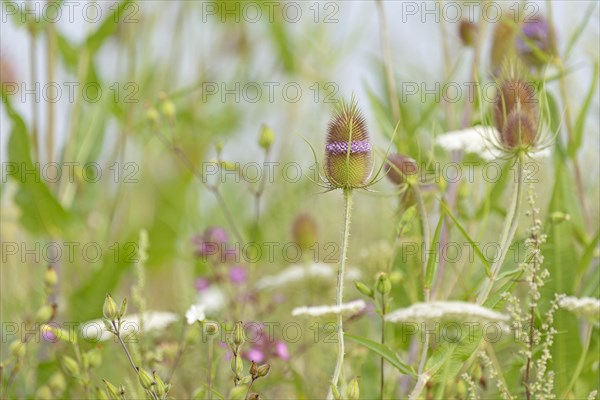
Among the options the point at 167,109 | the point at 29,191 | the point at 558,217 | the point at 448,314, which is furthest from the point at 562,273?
the point at 29,191

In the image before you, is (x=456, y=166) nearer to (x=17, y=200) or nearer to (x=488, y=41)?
(x=488, y=41)

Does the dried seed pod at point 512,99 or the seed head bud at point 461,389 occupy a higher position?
the dried seed pod at point 512,99

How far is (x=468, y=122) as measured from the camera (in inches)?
48.9

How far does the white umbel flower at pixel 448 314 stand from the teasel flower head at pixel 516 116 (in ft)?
0.61

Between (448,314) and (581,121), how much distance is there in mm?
549

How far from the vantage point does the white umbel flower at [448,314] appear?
0.69m

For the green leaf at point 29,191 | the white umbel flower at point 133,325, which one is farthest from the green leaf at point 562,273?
the green leaf at point 29,191

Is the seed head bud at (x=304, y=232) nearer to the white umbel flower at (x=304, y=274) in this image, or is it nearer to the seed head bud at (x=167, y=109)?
the white umbel flower at (x=304, y=274)

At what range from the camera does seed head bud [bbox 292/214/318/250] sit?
1420 mm

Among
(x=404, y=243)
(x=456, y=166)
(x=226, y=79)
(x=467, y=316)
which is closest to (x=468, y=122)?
(x=456, y=166)

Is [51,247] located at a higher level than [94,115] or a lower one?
lower

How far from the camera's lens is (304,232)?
1.43m

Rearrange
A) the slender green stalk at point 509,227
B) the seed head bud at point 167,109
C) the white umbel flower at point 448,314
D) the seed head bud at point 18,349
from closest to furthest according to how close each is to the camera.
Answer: the white umbel flower at point 448,314 → the slender green stalk at point 509,227 → the seed head bud at point 18,349 → the seed head bud at point 167,109

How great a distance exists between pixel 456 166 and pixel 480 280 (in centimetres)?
17
